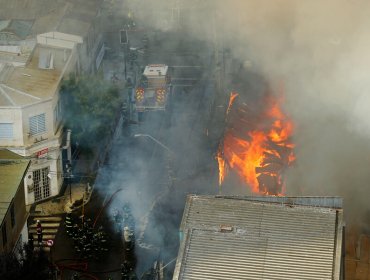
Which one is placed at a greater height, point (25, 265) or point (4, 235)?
point (4, 235)

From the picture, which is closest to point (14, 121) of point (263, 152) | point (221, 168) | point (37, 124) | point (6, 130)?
point (6, 130)

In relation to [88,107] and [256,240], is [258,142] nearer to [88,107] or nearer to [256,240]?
[88,107]

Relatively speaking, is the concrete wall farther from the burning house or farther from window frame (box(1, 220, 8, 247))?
the burning house

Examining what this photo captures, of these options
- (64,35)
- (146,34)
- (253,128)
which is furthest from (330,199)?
→ (146,34)

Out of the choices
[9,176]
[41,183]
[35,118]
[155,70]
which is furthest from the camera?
[155,70]

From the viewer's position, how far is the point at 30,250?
2812cm

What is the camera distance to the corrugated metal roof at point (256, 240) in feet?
75.9

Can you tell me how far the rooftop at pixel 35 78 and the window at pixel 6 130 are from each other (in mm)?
702

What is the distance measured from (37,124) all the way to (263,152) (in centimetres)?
792

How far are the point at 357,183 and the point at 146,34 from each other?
16884 millimetres

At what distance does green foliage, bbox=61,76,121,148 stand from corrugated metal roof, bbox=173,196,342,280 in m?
12.4

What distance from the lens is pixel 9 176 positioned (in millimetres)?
29500

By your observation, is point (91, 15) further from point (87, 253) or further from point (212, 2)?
point (87, 253)

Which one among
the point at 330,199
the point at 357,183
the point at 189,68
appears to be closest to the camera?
the point at 330,199
